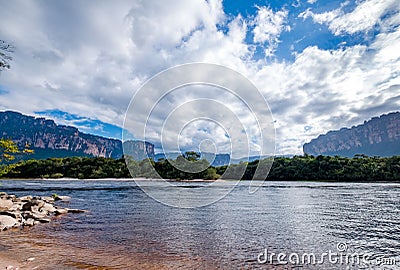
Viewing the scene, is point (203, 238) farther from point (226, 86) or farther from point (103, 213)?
point (103, 213)

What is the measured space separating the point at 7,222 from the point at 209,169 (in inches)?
4688

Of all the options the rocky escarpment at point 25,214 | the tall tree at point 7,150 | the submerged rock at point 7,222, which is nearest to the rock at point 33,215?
the rocky escarpment at point 25,214

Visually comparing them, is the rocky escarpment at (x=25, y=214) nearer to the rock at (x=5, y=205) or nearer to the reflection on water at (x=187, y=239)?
the rock at (x=5, y=205)

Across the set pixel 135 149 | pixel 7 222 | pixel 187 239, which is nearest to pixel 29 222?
pixel 7 222

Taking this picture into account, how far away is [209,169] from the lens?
13650 centimetres

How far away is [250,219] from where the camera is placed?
2375 cm

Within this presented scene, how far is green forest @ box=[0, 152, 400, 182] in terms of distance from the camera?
11406 cm

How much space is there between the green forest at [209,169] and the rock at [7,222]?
95.8 m

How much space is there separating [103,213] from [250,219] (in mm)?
14134

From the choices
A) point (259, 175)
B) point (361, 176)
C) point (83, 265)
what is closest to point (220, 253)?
point (83, 265)

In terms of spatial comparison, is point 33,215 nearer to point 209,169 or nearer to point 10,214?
point 10,214

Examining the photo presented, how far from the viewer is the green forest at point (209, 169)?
114062 millimetres

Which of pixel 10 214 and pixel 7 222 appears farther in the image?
pixel 10 214

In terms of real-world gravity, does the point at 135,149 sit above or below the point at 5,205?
above
